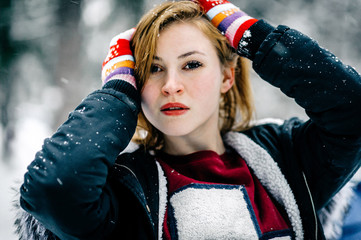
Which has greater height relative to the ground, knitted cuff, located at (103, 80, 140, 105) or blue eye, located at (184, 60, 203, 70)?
blue eye, located at (184, 60, 203, 70)

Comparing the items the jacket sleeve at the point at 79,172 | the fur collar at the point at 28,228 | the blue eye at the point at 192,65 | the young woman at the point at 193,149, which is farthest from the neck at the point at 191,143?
the fur collar at the point at 28,228

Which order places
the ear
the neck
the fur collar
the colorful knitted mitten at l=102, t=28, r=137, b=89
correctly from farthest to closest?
the ear < the neck < the colorful knitted mitten at l=102, t=28, r=137, b=89 < the fur collar

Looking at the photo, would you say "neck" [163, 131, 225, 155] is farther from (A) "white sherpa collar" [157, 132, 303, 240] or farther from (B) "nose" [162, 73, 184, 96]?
(B) "nose" [162, 73, 184, 96]

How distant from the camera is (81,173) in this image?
1082 millimetres

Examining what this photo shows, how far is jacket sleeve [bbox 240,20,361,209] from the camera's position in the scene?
1.29 m

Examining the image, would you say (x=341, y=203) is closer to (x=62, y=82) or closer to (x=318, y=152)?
(x=318, y=152)

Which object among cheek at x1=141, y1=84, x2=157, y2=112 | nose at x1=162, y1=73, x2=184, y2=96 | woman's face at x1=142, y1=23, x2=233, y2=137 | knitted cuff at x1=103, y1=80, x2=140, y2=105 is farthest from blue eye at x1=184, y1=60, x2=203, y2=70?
knitted cuff at x1=103, y1=80, x2=140, y2=105

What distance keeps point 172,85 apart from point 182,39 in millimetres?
268

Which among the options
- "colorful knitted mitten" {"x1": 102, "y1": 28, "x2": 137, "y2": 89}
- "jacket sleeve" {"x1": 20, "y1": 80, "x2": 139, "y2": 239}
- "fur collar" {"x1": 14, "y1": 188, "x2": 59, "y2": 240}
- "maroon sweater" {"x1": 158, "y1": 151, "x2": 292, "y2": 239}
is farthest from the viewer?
"colorful knitted mitten" {"x1": 102, "y1": 28, "x2": 137, "y2": 89}

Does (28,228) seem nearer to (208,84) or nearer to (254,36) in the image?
(208,84)

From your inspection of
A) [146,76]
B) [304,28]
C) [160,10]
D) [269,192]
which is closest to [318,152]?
[269,192]

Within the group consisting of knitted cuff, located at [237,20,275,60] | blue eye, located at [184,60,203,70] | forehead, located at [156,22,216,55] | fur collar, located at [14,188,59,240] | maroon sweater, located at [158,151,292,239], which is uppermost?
knitted cuff, located at [237,20,275,60]

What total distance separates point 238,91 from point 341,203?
0.98 m

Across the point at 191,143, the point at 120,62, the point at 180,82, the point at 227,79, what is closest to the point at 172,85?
the point at 180,82
